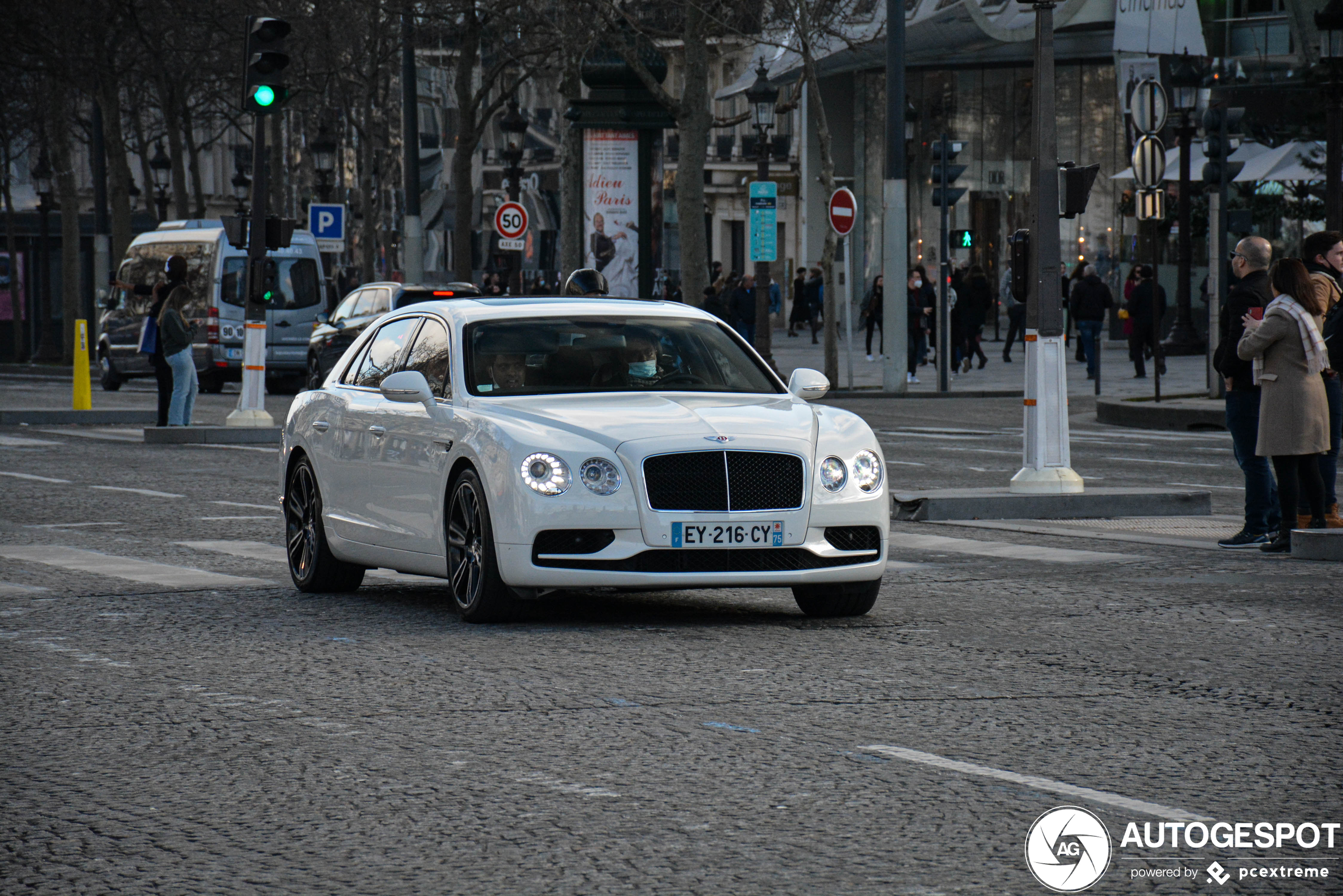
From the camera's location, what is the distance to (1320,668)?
26.0 feet

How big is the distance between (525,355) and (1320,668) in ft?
12.6

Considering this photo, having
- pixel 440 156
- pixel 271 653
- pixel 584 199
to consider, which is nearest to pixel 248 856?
pixel 271 653

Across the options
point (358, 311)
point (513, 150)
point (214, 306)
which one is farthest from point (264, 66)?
point (513, 150)

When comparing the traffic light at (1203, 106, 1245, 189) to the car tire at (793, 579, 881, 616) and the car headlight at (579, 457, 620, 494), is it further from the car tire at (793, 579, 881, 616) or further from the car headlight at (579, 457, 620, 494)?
the car headlight at (579, 457, 620, 494)

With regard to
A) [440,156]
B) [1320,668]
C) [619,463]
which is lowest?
[1320,668]

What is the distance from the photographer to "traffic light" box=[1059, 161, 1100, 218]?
1509 centimetres

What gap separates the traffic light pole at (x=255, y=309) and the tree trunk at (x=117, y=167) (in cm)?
2174

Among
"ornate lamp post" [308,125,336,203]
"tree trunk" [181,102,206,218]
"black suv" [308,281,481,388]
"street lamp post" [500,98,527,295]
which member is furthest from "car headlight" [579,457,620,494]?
"tree trunk" [181,102,206,218]

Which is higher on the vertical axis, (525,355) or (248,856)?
(525,355)

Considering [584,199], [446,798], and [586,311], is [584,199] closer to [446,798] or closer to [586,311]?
[586,311]

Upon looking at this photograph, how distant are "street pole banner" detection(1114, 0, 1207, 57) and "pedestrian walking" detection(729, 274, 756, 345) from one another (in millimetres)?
12098

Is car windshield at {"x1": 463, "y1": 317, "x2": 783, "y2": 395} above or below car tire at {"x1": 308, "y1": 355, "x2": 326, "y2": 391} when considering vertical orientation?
above

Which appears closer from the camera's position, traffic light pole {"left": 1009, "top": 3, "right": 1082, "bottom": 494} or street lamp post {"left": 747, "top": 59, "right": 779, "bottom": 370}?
traffic light pole {"left": 1009, "top": 3, "right": 1082, "bottom": 494}

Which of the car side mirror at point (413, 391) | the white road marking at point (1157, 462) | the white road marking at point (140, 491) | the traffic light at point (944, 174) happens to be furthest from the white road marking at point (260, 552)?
the traffic light at point (944, 174)
